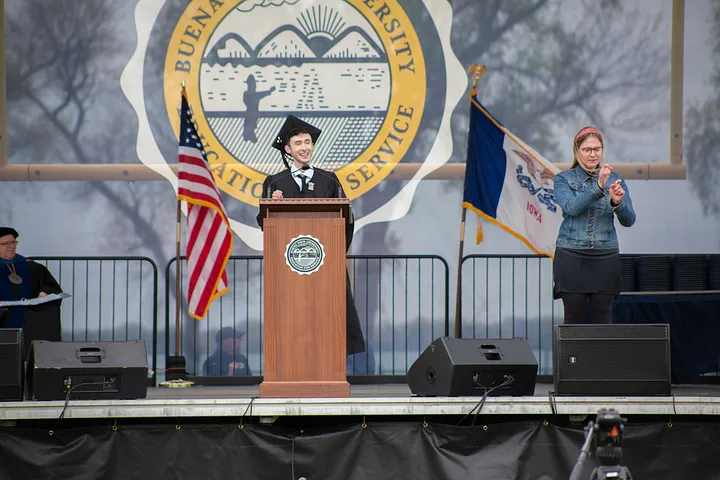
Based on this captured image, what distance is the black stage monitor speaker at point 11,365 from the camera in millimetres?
5289

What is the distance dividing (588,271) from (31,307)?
15.3ft

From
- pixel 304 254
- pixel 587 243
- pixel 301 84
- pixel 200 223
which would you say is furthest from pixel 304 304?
pixel 301 84

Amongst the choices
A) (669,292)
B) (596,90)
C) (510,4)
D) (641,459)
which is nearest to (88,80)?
(510,4)

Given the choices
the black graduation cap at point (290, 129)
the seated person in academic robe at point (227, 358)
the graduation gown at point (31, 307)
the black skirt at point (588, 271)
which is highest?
the black graduation cap at point (290, 129)

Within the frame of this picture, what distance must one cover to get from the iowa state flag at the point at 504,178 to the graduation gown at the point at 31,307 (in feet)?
11.4

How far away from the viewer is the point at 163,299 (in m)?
9.12

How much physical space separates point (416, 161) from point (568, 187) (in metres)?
3.53

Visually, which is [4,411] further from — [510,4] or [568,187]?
[510,4]

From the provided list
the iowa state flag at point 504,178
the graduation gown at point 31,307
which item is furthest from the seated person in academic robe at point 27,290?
the iowa state flag at point 504,178

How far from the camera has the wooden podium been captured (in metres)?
5.27

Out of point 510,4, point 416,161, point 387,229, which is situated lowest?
point 387,229

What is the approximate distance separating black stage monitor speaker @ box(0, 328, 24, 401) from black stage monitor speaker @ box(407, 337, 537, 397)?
7.09ft

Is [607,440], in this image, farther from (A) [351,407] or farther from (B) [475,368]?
(A) [351,407]

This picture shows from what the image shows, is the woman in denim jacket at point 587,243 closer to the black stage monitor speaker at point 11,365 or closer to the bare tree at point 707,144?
the black stage monitor speaker at point 11,365
